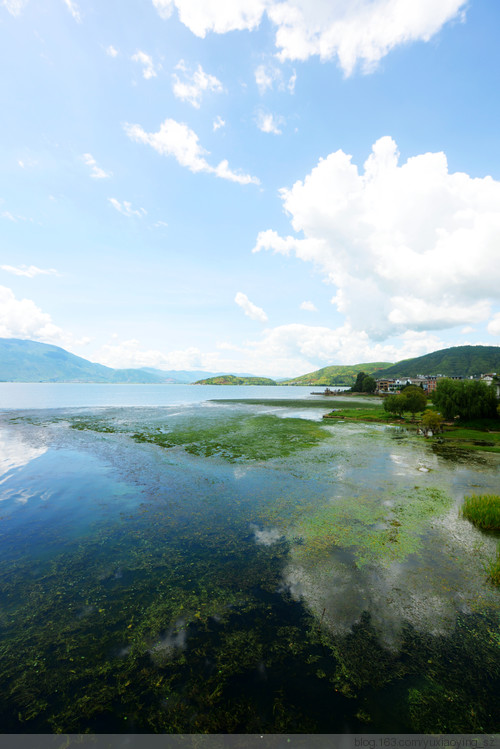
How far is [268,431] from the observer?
1832 inches

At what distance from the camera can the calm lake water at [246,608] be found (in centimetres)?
647

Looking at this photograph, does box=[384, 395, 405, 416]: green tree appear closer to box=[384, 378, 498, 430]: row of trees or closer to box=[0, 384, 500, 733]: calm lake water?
box=[384, 378, 498, 430]: row of trees

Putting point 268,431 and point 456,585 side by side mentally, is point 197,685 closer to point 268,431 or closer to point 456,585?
point 456,585

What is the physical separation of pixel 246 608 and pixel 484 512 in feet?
48.7

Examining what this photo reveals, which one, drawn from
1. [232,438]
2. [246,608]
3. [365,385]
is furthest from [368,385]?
[246,608]

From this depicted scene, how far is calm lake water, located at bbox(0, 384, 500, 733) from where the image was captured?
21.2 feet

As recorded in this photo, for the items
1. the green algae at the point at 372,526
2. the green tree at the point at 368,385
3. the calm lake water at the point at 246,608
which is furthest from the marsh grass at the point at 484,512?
the green tree at the point at 368,385

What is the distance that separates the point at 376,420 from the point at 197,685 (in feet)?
205

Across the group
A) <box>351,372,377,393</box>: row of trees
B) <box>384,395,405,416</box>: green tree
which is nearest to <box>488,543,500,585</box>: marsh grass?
<box>384,395,405,416</box>: green tree

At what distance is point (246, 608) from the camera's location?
9539 millimetres

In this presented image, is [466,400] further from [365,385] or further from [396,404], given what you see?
[365,385]

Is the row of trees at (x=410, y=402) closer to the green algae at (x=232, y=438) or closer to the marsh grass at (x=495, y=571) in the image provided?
the green algae at (x=232, y=438)

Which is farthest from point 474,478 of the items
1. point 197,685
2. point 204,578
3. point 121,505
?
point 121,505

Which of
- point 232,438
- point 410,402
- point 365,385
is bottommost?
point 232,438
